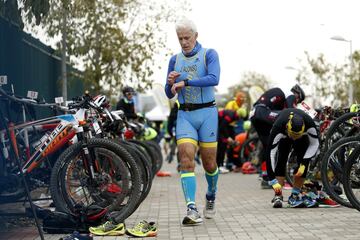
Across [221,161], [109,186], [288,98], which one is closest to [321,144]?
[288,98]

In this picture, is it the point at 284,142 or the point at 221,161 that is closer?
the point at 284,142

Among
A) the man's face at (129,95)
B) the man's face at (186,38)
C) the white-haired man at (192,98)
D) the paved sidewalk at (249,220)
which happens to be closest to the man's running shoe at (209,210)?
the paved sidewalk at (249,220)

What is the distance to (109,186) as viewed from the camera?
8.86 meters

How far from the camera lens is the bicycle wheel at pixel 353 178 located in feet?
29.7

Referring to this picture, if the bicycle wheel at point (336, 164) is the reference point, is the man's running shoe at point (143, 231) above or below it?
below

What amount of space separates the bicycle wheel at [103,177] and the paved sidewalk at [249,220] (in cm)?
50

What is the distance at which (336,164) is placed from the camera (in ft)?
34.2

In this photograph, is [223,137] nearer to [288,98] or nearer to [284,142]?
[288,98]

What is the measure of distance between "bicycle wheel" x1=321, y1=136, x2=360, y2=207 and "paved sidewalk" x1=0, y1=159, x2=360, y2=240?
0.62ft

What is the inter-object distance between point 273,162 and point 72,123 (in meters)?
3.38

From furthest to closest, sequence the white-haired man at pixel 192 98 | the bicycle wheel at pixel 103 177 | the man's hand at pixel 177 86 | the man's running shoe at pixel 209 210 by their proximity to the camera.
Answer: the man's running shoe at pixel 209 210
the white-haired man at pixel 192 98
the man's hand at pixel 177 86
the bicycle wheel at pixel 103 177

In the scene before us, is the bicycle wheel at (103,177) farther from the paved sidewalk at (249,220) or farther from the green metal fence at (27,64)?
the green metal fence at (27,64)

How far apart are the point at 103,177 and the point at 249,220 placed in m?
1.73

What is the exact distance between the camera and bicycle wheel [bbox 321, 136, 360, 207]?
10125mm
